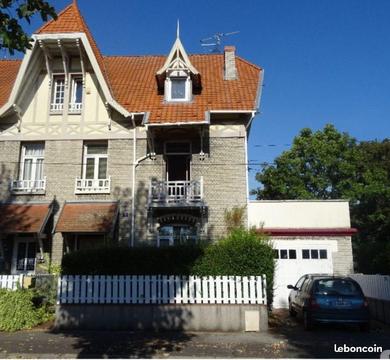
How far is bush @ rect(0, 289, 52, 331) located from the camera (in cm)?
1188

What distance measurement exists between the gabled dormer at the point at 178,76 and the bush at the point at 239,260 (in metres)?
8.77

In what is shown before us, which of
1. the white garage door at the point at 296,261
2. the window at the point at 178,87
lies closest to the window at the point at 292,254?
the white garage door at the point at 296,261

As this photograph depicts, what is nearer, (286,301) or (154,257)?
(154,257)

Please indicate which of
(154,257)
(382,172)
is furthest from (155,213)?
(382,172)

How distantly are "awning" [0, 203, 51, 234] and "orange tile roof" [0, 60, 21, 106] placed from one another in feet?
16.0

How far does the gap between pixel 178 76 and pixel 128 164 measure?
15.2 ft

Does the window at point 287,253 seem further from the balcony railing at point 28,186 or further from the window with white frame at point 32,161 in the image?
the window with white frame at point 32,161

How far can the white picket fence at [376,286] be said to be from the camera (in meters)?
13.9

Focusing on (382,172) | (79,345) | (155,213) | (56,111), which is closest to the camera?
(79,345)

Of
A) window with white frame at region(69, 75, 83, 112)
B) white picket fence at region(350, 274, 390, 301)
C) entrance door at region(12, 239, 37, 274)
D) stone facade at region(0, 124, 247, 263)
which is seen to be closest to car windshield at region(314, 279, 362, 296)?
white picket fence at region(350, 274, 390, 301)

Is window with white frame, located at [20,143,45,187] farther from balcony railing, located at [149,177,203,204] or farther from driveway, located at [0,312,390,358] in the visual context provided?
driveway, located at [0,312,390,358]

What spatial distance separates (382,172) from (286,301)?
25293mm

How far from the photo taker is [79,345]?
385 inches

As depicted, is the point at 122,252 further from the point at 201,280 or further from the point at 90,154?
the point at 90,154
